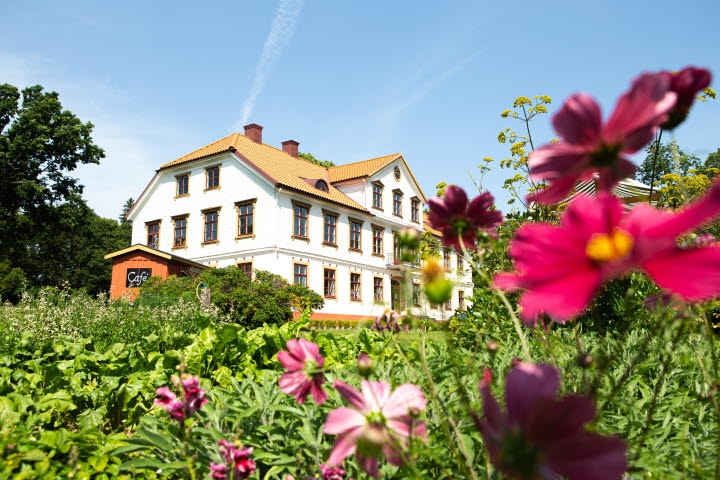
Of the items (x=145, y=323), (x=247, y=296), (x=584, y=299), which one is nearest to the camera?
(x=584, y=299)

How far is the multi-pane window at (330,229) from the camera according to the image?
20.8m

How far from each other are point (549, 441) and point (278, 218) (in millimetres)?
18427

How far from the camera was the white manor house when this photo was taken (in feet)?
62.0

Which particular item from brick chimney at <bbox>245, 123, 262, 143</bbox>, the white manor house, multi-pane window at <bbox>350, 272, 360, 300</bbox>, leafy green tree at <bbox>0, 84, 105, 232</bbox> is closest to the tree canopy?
leafy green tree at <bbox>0, 84, 105, 232</bbox>

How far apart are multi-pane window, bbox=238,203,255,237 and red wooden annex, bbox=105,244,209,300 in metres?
2.12

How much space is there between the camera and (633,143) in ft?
1.69

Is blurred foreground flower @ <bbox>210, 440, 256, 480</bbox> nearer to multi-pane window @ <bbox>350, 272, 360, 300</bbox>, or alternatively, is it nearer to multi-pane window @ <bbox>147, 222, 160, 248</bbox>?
multi-pane window @ <bbox>350, 272, 360, 300</bbox>

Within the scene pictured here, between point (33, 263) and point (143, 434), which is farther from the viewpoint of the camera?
point (33, 263)

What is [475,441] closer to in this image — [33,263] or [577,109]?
[577,109]

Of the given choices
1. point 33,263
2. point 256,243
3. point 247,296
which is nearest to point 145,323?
point 247,296

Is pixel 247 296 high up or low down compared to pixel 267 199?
down

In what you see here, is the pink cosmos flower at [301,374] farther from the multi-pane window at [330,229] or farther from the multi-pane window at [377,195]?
the multi-pane window at [377,195]

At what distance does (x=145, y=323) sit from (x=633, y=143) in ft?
29.0

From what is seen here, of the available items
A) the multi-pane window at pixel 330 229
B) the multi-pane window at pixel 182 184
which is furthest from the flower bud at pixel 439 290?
the multi-pane window at pixel 182 184
